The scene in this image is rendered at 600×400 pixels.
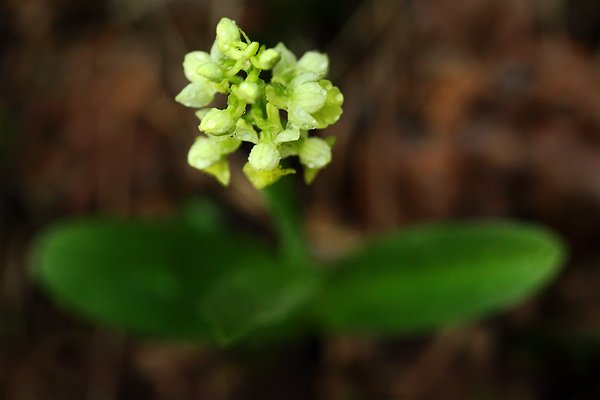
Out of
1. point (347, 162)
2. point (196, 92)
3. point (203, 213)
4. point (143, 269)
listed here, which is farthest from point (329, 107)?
point (347, 162)

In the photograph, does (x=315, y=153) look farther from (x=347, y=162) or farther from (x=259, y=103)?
(x=347, y=162)

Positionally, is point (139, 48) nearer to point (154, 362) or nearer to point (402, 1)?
point (402, 1)

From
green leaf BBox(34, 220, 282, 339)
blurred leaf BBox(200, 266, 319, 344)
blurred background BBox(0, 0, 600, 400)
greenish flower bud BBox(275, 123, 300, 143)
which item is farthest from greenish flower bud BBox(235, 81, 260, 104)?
blurred background BBox(0, 0, 600, 400)

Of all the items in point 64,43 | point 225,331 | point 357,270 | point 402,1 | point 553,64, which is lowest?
point 225,331

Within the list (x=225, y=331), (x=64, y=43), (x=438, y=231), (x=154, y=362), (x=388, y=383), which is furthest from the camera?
(x=64, y=43)

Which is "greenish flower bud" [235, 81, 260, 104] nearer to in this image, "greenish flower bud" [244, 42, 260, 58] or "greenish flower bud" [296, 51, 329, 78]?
"greenish flower bud" [244, 42, 260, 58]

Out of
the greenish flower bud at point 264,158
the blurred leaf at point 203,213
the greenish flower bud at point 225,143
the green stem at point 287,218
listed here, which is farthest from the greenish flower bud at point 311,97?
the blurred leaf at point 203,213

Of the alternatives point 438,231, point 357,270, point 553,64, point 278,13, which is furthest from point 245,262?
point 553,64

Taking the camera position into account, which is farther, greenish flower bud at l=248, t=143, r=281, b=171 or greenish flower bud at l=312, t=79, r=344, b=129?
greenish flower bud at l=312, t=79, r=344, b=129
